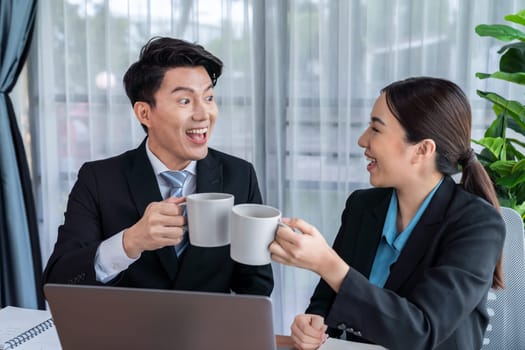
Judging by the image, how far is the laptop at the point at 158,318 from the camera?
86cm

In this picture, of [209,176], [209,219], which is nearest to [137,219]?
[209,176]

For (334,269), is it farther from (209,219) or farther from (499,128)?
(499,128)

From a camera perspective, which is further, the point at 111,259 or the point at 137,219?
the point at 137,219

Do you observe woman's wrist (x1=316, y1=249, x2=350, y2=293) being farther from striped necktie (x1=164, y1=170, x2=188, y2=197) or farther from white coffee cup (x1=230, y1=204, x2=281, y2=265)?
striped necktie (x1=164, y1=170, x2=188, y2=197)

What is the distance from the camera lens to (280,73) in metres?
2.58

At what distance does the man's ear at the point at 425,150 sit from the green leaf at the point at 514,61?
828 mm

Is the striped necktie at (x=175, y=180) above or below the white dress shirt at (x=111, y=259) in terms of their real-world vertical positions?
above

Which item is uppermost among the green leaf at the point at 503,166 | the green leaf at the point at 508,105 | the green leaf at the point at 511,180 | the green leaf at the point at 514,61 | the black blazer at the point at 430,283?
the green leaf at the point at 514,61

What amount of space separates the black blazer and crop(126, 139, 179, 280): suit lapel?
39 centimetres

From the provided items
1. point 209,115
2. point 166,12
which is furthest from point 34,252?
point 209,115

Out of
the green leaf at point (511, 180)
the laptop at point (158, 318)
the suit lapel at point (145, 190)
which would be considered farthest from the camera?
the green leaf at point (511, 180)

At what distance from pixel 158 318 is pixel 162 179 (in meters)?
0.73

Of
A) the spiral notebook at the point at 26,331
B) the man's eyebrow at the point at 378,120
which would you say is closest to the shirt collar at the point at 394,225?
the man's eyebrow at the point at 378,120

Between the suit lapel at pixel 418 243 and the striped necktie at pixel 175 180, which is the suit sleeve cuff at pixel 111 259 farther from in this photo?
the suit lapel at pixel 418 243
